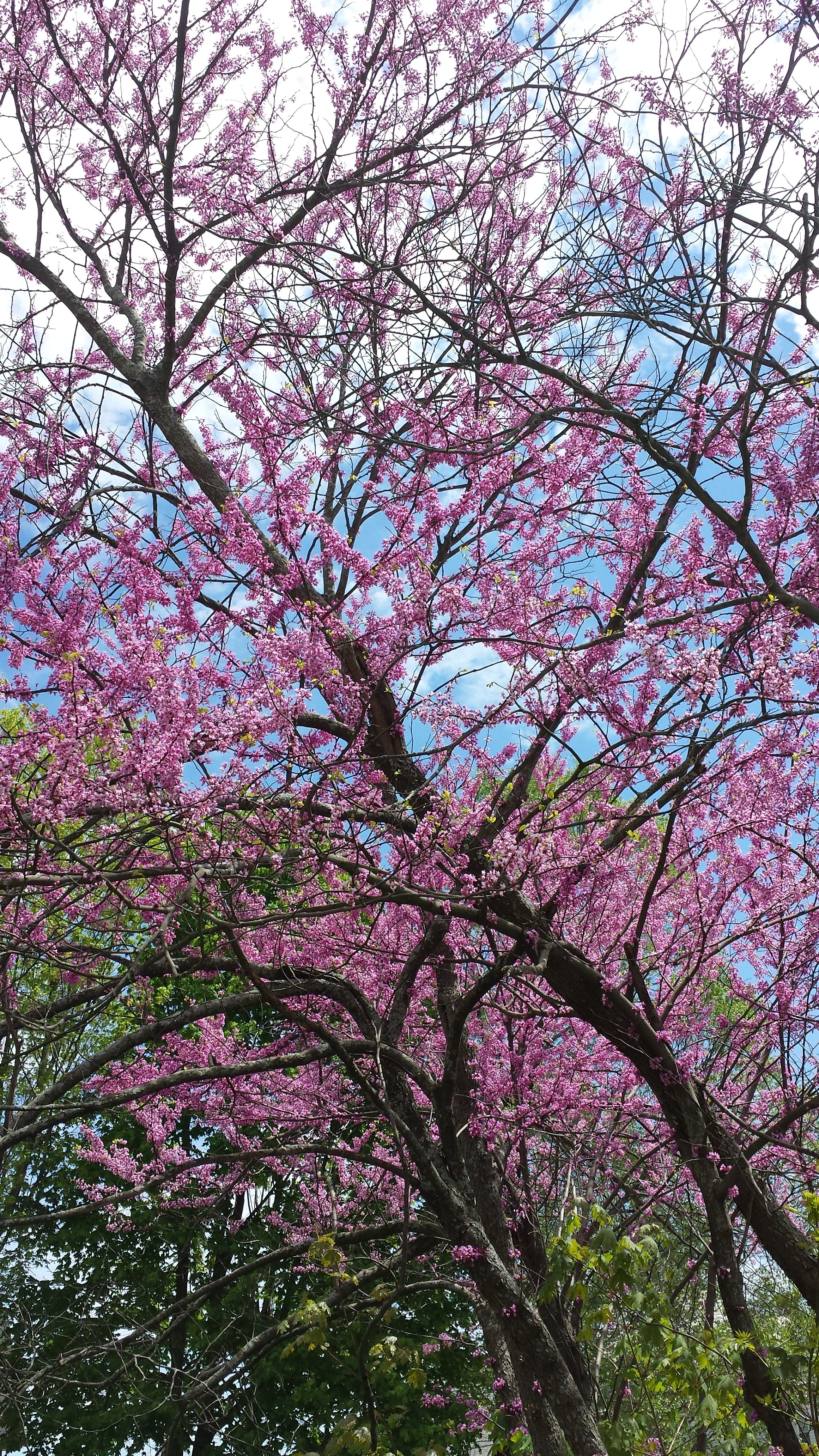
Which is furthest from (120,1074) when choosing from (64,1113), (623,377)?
(623,377)

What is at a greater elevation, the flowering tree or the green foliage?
the flowering tree

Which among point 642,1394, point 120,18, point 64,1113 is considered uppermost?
point 120,18

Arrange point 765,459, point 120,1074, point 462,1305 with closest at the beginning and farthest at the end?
point 765,459, point 120,1074, point 462,1305

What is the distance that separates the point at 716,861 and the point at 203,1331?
10724mm

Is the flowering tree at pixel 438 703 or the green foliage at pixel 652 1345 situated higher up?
the flowering tree at pixel 438 703

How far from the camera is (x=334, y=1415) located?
550 inches

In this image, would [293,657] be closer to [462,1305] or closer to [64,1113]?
[64,1113]

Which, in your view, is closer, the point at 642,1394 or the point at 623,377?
the point at 642,1394

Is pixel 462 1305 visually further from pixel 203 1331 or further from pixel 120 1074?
pixel 120 1074

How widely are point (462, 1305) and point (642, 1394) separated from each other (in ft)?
38.5

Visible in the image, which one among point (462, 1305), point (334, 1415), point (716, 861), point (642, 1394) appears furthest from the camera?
point (462, 1305)

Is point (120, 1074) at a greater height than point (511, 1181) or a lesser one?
greater

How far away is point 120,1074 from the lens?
6801mm

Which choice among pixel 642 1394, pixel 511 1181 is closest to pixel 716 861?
pixel 511 1181
